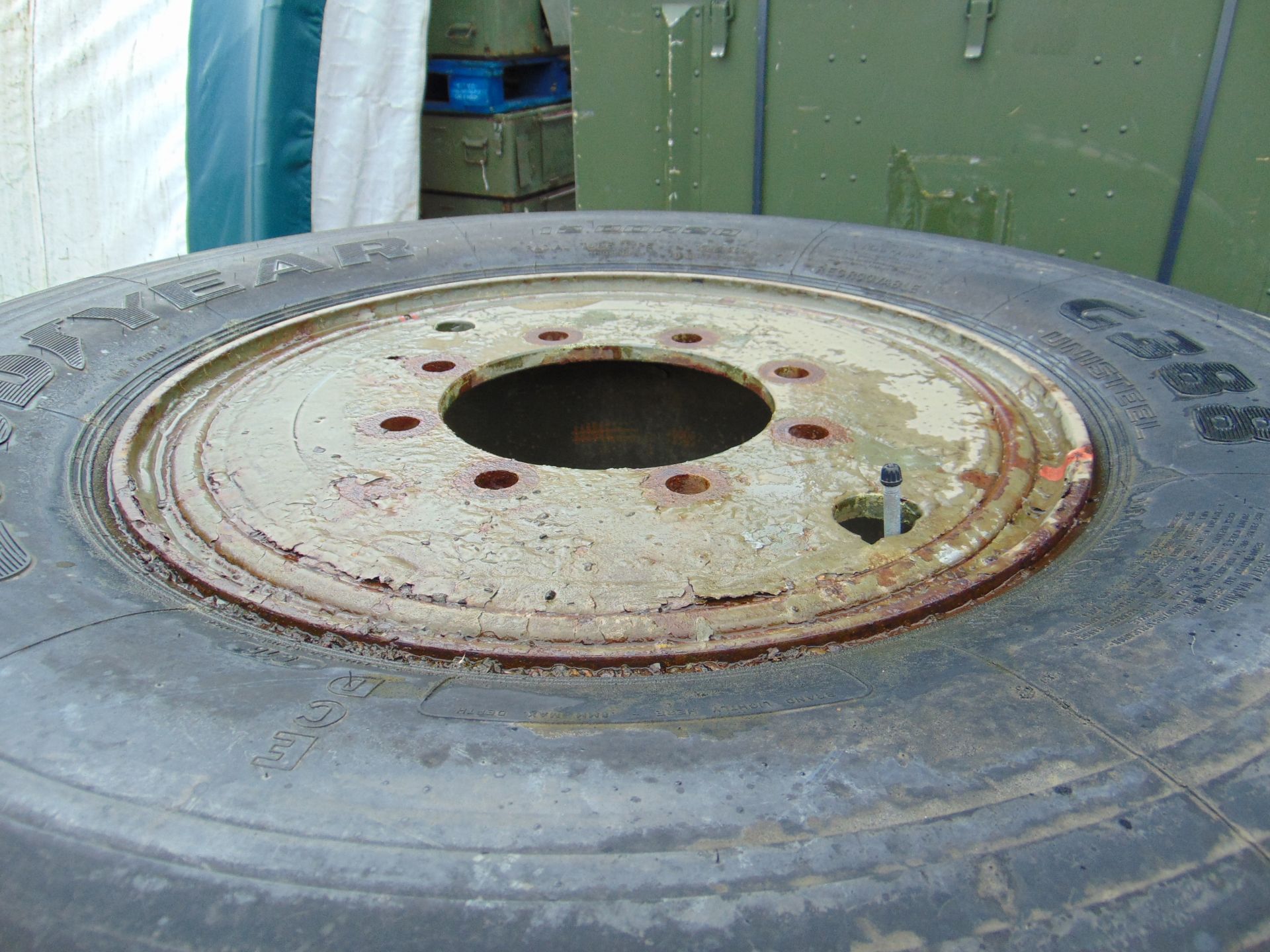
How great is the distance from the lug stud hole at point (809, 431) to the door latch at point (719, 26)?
2.07m

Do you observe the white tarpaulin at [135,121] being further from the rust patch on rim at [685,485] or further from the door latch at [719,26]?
the rust patch on rim at [685,485]

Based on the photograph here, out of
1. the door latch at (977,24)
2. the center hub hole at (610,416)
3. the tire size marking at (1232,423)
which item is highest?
the door latch at (977,24)

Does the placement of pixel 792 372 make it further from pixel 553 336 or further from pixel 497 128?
pixel 497 128

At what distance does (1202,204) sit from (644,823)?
2.75 meters

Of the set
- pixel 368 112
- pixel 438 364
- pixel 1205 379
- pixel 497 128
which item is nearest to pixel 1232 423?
pixel 1205 379

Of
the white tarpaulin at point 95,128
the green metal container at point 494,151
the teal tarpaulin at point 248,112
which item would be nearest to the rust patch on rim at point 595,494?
the teal tarpaulin at point 248,112

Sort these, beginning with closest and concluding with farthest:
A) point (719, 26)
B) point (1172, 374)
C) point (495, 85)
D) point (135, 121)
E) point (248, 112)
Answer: point (1172, 374) < point (719, 26) < point (248, 112) < point (135, 121) < point (495, 85)

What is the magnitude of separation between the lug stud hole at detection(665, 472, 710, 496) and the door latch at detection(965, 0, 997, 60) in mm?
2064

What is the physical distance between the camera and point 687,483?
55.0 inches

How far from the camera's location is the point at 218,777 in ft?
2.45

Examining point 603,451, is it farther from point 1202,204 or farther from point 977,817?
point 1202,204

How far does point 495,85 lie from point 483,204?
0.57m

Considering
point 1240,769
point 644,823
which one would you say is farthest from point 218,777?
point 1240,769

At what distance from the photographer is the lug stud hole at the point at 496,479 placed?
55.2 inches
